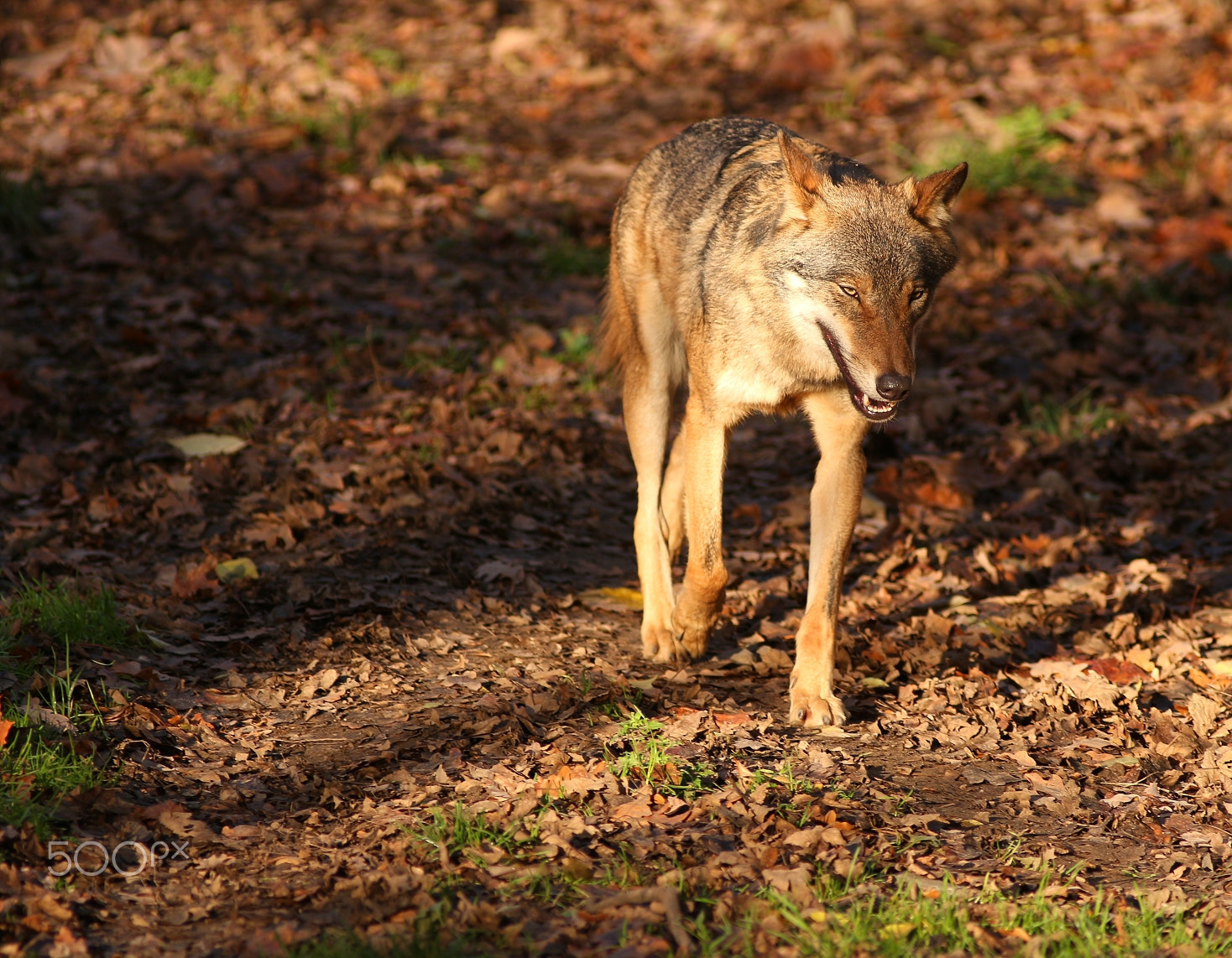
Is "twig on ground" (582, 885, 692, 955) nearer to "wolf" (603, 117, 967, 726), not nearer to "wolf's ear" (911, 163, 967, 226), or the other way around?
"wolf" (603, 117, 967, 726)

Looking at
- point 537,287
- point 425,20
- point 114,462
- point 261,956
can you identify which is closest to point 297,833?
point 261,956

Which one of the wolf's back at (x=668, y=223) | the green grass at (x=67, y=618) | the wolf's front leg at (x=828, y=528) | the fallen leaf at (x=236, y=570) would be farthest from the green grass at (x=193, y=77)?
the wolf's front leg at (x=828, y=528)

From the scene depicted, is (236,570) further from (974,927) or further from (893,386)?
(974,927)

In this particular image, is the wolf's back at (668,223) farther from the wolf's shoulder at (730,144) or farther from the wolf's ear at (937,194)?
the wolf's ear at (937,194)

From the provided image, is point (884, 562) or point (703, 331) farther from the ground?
point (703, 331)

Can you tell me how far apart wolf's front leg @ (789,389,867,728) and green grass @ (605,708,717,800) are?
88 cm

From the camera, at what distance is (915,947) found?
340 cm

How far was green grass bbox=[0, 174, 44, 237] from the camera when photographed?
9.55 meters

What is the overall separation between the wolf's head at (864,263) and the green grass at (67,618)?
3.30 m

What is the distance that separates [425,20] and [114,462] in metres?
8.99

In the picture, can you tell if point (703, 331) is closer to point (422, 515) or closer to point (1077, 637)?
point (422, 515)

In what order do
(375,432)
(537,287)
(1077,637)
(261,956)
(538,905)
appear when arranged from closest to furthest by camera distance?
1. (261,956)
2. (538,905)
3. (1077,637)
4. (375,432)
5. (537,287)

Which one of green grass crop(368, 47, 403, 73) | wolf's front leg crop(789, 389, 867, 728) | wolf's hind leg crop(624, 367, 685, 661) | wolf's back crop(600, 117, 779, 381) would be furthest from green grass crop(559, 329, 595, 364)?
green grass crop(368, 47, 403, 73)

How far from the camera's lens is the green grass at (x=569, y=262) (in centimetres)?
1018
